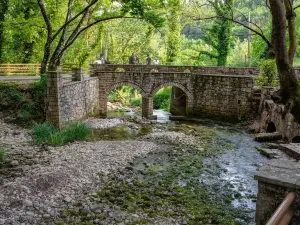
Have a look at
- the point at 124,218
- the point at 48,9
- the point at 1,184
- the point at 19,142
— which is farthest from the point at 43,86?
the point at 124,218

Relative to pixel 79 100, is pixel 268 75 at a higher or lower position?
higher

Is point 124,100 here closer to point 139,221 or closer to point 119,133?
point 119,133

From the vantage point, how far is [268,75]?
16859 millimetres

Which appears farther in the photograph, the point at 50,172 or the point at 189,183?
the point at 189,183

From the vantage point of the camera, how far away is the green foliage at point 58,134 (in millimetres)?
11391

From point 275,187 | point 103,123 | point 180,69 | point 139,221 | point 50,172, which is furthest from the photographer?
point 180,69

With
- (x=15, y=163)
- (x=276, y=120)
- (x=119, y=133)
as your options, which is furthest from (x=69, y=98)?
(x=276, y=120)

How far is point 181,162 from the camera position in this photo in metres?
10.4

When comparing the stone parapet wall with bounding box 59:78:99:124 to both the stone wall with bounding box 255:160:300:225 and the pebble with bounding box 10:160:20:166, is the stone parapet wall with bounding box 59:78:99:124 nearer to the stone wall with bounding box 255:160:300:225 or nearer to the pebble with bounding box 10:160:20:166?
the pebble with bounding box 10:160:20:166

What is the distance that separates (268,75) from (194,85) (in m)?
5.28

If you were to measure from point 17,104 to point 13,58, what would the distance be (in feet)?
33.4

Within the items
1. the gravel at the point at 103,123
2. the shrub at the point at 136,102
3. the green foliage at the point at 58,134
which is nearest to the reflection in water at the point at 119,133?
the gravel at the point at 103,123

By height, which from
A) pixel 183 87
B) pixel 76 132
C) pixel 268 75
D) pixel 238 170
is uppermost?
pixel 268 75

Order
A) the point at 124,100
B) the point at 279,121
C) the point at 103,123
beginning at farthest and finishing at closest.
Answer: the point at 124,100 < the point at 103,123 < the point at 279,121
